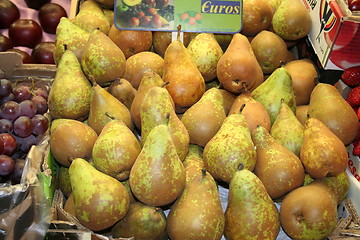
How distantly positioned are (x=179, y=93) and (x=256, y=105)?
291 mm

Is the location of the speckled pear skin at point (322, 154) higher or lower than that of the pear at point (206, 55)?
lower

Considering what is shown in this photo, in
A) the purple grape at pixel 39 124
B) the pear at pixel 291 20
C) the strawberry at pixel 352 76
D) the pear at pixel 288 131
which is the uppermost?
the pear at pixel 291 20

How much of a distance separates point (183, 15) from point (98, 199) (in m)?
0.95

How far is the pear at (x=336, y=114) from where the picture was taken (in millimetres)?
1532

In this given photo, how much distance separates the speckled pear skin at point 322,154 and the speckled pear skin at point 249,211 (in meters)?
0.20

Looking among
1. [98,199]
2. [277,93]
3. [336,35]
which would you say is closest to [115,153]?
[98,199]

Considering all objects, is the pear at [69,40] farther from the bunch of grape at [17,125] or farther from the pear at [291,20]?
the pear at [291,20]

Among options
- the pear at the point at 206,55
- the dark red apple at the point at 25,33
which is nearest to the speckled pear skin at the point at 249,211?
the pear at the point at 206,55

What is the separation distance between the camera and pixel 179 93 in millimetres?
1550

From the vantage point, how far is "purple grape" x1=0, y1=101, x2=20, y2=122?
1.47 m

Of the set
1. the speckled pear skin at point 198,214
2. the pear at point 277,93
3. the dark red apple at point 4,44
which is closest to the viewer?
the speckled pear skin at point 198,214

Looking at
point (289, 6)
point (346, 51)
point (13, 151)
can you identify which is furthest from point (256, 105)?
point (13, 151)

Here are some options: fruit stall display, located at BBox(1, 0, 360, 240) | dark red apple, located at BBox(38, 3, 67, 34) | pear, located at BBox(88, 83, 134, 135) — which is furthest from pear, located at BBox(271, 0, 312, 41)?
dark red apple, located at BBox(38, 3, 67, 34)

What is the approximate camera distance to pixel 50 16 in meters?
2.71
